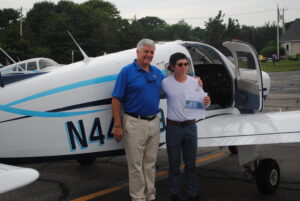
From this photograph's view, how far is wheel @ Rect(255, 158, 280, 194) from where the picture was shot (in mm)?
4980

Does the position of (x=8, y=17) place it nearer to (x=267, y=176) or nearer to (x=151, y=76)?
(x=151, y=76)

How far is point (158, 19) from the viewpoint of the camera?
154 m

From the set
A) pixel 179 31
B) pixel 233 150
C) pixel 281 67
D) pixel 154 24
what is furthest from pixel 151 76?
pixel 154 24

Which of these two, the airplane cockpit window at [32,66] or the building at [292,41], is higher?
the building at [292,41]

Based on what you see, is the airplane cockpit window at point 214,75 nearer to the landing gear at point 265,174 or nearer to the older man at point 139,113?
the landing gear at point 265,174

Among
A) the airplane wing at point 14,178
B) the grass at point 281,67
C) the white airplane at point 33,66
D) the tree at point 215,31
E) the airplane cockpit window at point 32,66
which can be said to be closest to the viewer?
the airplane wing at point 14,178

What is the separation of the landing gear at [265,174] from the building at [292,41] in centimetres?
8388

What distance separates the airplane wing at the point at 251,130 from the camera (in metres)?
4.59

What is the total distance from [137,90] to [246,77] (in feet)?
9.44

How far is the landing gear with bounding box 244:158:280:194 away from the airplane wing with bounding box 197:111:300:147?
0.51 metres

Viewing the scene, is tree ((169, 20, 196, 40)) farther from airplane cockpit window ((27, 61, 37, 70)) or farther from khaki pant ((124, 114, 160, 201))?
khaki pant ((124, 114, 160, 201))

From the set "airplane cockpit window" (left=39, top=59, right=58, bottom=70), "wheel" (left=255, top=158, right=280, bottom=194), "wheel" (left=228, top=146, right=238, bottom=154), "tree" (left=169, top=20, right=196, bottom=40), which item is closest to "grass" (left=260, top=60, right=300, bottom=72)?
"airplane cockpit window" (left=39, top=59, right=58, bottom=70)

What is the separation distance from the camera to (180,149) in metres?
4.51

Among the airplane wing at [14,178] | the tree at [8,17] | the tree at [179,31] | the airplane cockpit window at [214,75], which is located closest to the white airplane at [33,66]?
the airplane cockpit window at [214,75]
